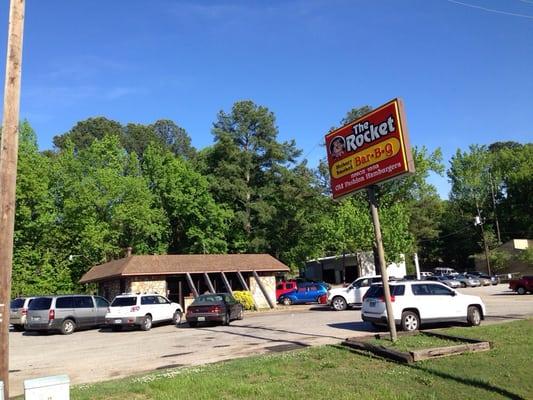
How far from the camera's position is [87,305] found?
25.4 metres

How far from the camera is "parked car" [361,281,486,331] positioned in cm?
1753

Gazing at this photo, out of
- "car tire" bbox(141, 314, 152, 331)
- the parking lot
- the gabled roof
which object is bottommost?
the parking lot

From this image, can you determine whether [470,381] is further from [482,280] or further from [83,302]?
[482,280]

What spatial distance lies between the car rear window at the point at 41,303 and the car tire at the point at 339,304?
47.9ft

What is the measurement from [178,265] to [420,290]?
18.9 m

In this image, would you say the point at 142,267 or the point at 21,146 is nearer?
the point at 142,267

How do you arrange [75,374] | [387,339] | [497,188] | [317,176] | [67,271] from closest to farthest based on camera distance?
[75,374], [387,339], [67,271], [317,176], [497,188]

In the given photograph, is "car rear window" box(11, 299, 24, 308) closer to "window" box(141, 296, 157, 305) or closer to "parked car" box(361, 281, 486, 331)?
"window" box(141, 296, 157, 305)

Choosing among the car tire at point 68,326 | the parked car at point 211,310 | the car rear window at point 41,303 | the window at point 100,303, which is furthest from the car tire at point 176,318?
the car rear window at point 41,303

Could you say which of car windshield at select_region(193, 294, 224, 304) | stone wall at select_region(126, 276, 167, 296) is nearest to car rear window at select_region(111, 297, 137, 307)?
car windshield at select_region(193, 294, 224, 304)

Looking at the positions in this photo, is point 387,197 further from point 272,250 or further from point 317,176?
point 272,250

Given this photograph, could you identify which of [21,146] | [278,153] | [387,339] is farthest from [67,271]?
[387,339]

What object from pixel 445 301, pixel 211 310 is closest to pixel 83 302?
pixel 211 310

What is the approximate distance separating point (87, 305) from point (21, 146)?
967 inches
